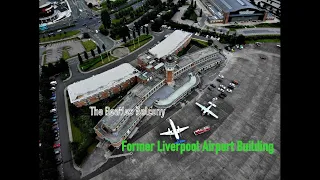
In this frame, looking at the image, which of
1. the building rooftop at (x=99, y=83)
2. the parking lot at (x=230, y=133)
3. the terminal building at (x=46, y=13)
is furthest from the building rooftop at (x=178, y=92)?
the terminal building at (x=46, y=13)

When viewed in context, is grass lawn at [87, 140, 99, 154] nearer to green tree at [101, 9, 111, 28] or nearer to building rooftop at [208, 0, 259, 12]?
green tree at [101, 9, 111, 28]

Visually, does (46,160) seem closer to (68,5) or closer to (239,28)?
(239,28)

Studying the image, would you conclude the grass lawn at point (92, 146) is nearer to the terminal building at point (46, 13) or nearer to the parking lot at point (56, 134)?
the parking lot at point (56, 134)

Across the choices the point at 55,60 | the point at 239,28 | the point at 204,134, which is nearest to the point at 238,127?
the point at 204,134

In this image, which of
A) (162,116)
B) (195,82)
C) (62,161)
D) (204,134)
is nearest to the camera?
(62,161)

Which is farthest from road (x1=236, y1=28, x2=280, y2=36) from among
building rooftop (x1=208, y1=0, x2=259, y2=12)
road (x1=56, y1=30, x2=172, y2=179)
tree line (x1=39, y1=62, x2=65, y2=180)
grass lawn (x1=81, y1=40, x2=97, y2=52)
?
tree line (x1=39, y1=62, x2=65, y2=180)
